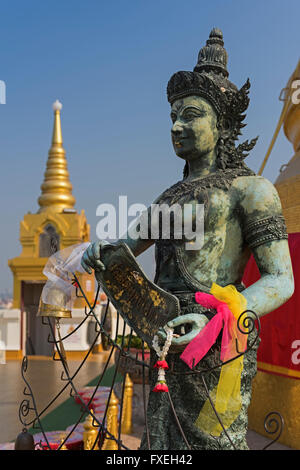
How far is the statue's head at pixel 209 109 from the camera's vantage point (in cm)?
205

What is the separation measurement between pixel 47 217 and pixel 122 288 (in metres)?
13.8

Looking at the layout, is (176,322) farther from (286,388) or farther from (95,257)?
(286,388)

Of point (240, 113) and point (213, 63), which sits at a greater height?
point (213, 63)

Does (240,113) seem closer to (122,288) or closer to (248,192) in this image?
(248,192)

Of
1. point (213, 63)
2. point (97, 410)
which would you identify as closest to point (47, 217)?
point (97, 410)

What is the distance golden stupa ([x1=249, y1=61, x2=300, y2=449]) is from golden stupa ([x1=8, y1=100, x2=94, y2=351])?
8.73 metres

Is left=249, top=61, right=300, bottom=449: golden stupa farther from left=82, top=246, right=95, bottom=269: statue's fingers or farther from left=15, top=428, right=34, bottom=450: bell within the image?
left=82, top=246, right=95, bottom=269: statue's fingers

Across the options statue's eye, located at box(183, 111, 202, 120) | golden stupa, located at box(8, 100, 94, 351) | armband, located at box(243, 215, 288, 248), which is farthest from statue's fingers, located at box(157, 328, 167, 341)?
golden stupa, located at box(8, 100, 94, 351)

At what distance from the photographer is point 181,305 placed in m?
1.91

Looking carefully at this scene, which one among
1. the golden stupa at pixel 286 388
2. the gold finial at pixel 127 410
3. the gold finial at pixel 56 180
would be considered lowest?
the gold finial at pixel 127 410

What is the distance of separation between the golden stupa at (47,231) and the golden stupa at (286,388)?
8726 mm

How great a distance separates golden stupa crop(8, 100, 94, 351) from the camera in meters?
14.6

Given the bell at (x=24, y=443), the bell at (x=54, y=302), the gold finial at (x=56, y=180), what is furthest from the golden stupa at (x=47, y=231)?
the bell at (x=24, y=443)

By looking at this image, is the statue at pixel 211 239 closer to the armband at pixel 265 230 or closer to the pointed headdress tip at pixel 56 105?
the armband at pixel 265 230
